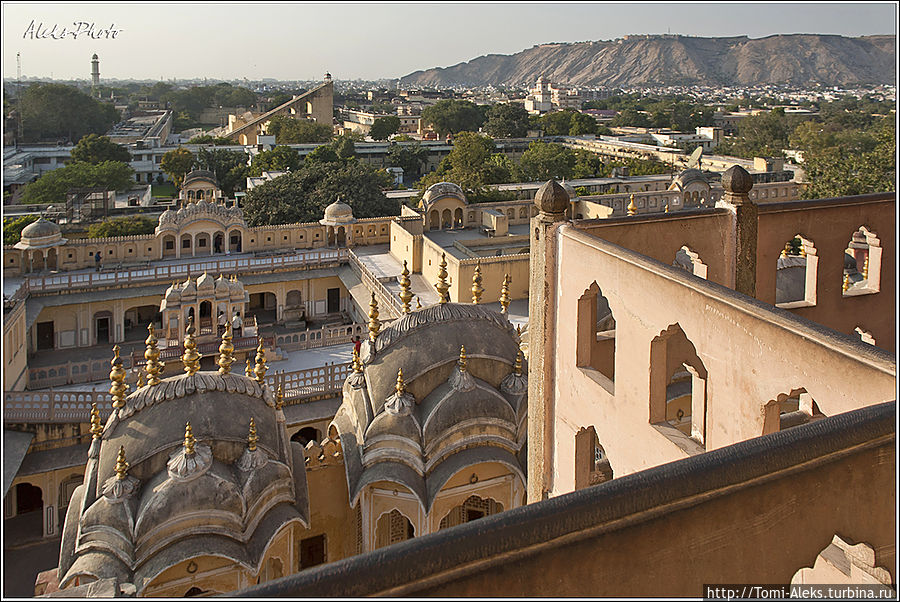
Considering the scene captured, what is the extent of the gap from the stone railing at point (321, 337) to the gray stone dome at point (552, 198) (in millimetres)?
15910

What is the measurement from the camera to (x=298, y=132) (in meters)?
74.9

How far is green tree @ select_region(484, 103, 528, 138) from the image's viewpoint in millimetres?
83938

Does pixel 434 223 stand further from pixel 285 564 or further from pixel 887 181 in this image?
pixel 285 564

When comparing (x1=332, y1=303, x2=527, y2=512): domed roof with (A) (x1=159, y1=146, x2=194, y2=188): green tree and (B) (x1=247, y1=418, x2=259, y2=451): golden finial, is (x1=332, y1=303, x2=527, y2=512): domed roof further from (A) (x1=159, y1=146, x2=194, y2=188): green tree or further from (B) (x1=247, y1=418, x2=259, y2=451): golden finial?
(A) (x1=159, y1=146, x2=194, y2=188): green tree

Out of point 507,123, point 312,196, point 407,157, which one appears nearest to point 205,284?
point 312,196

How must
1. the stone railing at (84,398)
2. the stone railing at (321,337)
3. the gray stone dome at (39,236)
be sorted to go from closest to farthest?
the stone railing at (84,398)
the stone railing at (321,337)
the gray stone dome at (39,236)

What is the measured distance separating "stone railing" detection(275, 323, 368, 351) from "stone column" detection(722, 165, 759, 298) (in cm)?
1588

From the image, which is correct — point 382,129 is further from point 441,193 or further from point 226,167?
point 441,193

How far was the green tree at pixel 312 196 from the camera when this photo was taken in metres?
37.4

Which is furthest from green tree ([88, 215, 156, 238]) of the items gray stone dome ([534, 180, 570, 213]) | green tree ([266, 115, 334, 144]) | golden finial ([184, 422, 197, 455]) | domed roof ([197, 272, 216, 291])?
green tree ([266, 115, 334, 144])

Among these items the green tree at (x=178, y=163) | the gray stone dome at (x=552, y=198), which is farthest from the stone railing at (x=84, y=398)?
the green tree at (x=178, y=163)

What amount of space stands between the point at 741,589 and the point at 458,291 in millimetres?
22311

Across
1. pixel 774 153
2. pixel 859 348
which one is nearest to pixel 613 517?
pixel 859 348

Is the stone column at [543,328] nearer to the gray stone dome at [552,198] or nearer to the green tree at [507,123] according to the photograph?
the gray stone dome at [552,198]
